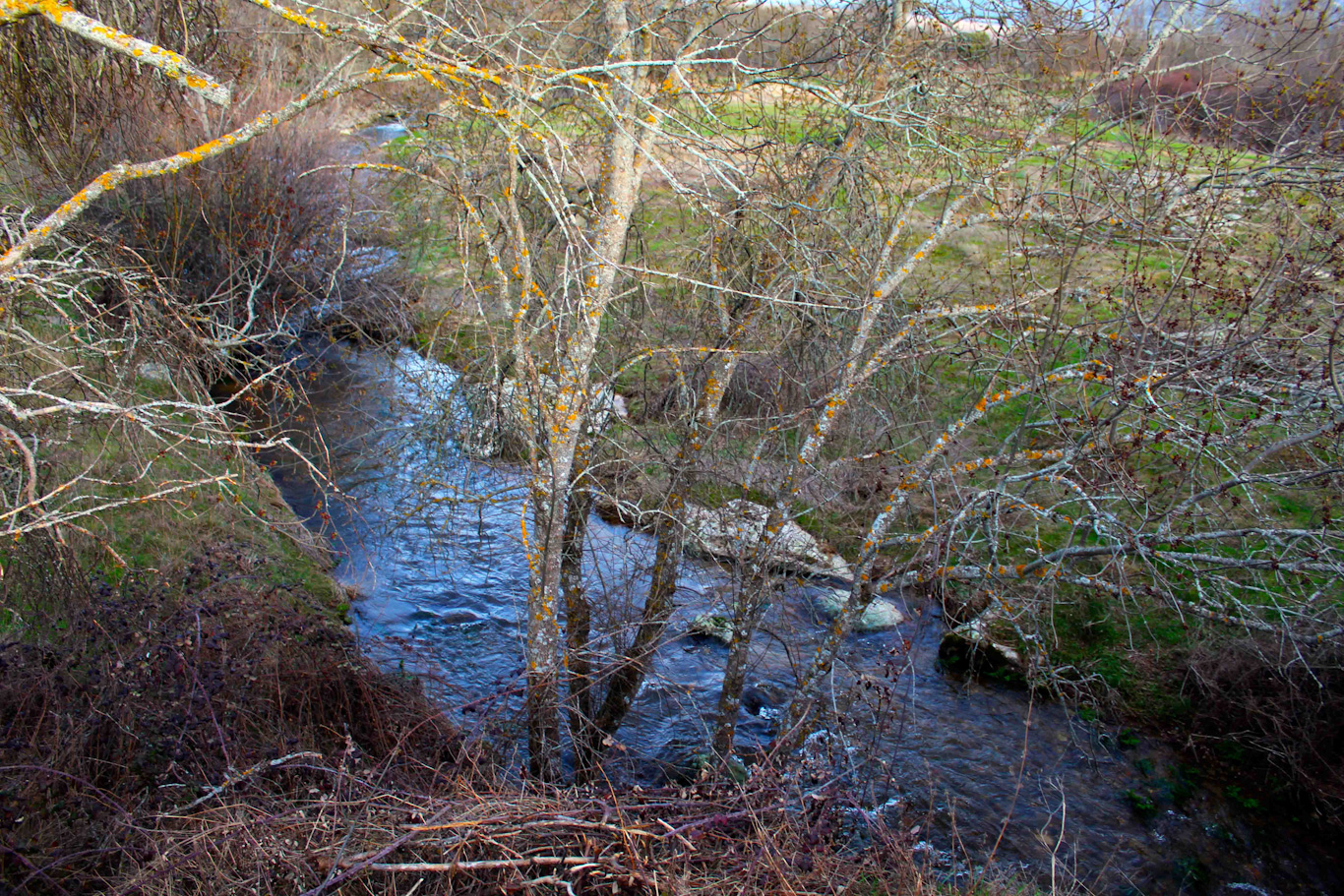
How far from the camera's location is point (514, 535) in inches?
411

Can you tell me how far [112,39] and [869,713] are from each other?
21.5 feet

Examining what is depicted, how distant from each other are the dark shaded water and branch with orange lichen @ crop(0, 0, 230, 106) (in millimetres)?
3060

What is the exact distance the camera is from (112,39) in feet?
10.1

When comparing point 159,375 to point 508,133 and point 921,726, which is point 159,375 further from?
point 921,726

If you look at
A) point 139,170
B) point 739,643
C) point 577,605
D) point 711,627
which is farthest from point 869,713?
point 139,170

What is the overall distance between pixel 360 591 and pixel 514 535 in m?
1.92

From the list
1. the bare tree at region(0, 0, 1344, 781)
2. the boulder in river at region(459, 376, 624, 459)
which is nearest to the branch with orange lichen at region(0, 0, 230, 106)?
the bare tree at region(0, 0, 1344, 781)

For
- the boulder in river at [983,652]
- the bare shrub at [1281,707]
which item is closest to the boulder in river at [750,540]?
the boulder in river at [983,652]

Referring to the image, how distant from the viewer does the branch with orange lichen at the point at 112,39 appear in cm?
301

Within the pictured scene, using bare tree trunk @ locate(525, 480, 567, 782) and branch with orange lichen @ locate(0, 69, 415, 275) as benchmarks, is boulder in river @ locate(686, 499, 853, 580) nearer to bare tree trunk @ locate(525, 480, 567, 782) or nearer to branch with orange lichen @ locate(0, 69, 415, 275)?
bare tree trunk @ locate(525, 480, 567, 782)

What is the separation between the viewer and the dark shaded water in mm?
6645

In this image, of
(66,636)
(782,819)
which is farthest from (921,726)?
(66,636)

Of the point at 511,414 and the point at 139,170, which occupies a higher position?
the point at 139,170

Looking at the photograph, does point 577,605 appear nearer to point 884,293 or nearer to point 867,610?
point 884,293
